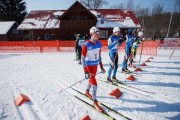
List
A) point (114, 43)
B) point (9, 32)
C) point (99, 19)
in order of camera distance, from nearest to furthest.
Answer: point (114, 43) < point (99, 19) < point (9, 32)

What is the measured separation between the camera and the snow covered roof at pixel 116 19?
91.1 ft

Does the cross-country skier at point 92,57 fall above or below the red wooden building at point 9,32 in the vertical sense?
below

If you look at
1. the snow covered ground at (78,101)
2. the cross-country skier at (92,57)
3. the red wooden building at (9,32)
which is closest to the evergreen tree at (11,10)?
the red wooden building at (9,32)

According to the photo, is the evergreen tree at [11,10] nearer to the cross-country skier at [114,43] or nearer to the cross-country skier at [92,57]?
the cross-country skier at [114,43]

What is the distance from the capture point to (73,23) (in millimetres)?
27781

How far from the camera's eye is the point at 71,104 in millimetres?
4641

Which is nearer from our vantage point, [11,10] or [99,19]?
[99,19]

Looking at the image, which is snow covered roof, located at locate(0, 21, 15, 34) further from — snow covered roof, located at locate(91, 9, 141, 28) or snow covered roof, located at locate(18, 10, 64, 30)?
snow covered roof, located at locate(91, 9, 141, 28)

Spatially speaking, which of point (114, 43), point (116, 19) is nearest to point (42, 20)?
point (116, 19)

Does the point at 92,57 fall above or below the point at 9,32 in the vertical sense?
below

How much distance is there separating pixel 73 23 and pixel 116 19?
8.27 metres

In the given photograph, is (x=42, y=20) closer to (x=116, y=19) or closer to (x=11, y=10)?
(x=116, y=19)

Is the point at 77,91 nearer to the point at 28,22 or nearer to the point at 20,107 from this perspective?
the point at 20,107

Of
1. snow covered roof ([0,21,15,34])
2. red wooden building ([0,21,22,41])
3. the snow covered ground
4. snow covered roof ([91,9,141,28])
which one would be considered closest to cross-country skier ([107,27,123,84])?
the snow covered ground
